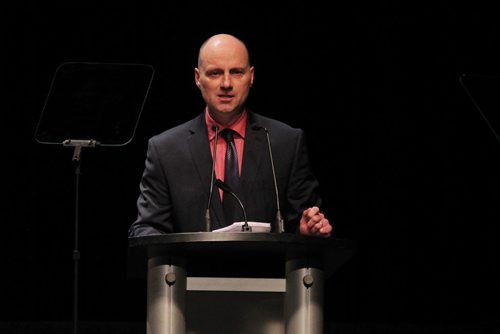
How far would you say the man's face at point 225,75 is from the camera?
3.25 m

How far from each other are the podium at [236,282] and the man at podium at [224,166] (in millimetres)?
421

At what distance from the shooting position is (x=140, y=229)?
3.00 metres

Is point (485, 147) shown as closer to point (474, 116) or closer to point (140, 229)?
point (474, 116)

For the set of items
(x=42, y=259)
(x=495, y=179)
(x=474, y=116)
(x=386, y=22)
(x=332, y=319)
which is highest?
(x=386, y=22)

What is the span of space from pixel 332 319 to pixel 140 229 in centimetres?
163

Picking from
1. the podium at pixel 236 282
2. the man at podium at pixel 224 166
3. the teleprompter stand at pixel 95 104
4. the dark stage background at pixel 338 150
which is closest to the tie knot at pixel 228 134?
the man at podium at pixel 224 166

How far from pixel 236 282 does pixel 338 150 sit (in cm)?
196

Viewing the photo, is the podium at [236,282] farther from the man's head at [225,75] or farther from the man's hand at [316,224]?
the man's head at [225,75]

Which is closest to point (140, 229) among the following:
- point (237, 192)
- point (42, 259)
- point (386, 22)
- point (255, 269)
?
point (237, 192)

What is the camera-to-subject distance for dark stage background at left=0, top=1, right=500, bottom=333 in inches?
173

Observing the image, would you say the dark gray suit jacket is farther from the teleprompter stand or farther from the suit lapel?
the teleprompter stand

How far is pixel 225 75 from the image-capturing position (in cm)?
325

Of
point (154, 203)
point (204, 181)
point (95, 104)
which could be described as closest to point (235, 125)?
point (204, 181)

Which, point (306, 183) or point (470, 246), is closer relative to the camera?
point (306, 183)
